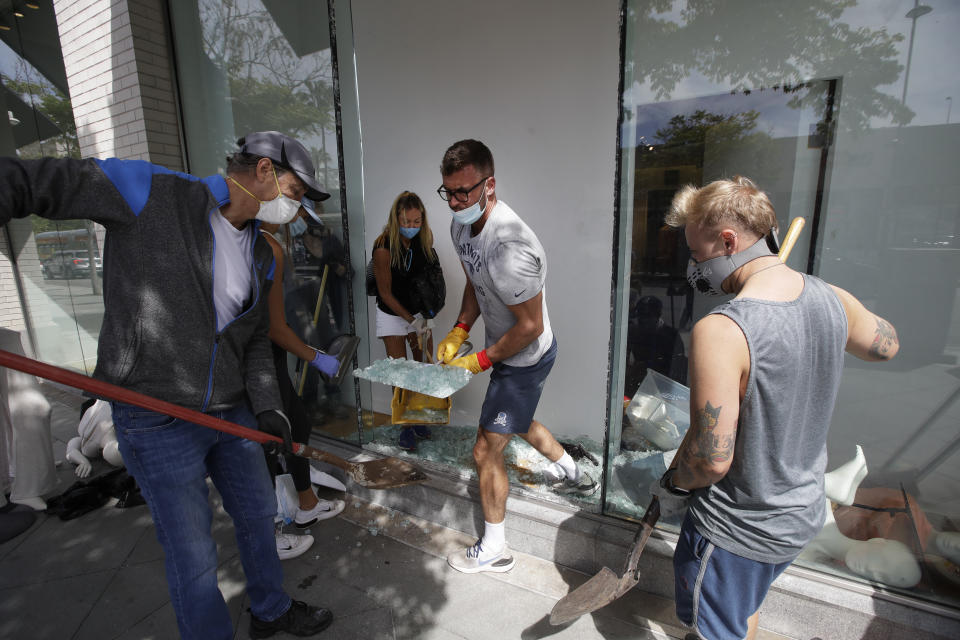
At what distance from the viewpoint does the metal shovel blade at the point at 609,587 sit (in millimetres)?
1739

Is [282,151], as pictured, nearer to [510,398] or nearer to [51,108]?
[510,398]

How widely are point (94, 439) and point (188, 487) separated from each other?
285cm

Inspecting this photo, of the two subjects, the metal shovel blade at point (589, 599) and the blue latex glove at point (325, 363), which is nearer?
the metal shovel blade at point (589, 599)

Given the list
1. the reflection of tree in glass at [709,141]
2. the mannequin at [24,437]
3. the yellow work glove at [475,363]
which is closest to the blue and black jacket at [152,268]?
the yellow work glove at [475,363]

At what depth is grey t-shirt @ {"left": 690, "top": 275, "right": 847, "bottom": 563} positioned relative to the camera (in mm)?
1213

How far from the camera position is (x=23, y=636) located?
7.05 ft

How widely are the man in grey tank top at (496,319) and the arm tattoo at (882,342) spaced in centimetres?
118

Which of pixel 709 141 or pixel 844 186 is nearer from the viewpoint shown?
pixel 844 186

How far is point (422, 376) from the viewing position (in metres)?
2.31

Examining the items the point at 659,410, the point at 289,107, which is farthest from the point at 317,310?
the point at 659,410

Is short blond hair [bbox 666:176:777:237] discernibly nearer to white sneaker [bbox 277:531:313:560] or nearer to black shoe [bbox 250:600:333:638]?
black shoe [bbox 250:600:333:638]

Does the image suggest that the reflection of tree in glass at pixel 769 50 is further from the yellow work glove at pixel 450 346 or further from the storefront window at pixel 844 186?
the yellow work glove at pixel 450 346

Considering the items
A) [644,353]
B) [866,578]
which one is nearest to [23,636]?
[644,353]

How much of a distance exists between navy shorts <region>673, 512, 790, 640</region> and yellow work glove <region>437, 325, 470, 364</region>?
1.40 m
